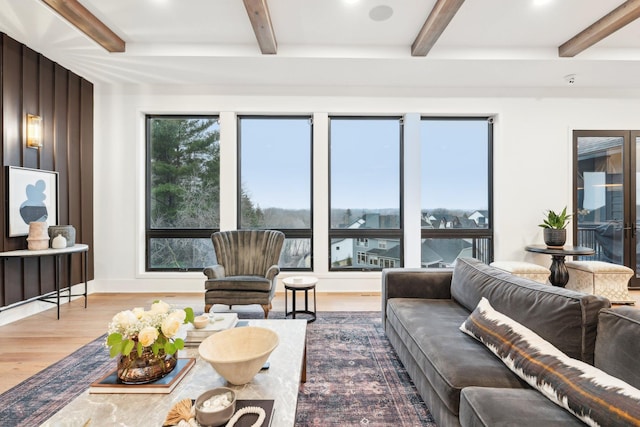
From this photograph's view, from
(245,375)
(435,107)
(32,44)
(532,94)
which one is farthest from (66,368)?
(532,94)

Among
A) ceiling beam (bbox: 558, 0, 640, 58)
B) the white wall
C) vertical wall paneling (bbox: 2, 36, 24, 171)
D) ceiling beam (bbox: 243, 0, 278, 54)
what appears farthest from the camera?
the white wall

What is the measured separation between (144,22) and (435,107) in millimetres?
3728

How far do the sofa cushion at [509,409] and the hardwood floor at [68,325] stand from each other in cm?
248

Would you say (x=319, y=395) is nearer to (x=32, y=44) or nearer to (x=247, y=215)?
(x=247, y=215)

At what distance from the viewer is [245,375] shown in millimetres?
1402

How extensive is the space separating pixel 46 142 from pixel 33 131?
0.29m

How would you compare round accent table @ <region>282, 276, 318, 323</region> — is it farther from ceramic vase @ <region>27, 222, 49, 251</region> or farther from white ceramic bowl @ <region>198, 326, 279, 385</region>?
ceramic vase @ <region>27, 222, 49, 251</region>

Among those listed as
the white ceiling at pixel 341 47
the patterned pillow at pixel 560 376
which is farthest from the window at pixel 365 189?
the patterned pillow at pixel 560 376

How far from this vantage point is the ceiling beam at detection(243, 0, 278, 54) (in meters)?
2.73

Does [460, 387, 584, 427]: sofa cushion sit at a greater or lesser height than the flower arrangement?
lesser

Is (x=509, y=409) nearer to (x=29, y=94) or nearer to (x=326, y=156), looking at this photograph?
(x=326, y=156)

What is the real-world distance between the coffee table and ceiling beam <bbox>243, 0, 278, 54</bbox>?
2.80 metres

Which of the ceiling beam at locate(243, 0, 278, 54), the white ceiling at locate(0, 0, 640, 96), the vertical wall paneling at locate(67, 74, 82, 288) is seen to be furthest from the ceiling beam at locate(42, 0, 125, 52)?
the ceiling beam at locate(243, 0, 278, 54)

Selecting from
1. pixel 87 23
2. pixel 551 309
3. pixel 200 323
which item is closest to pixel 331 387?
pixel 200 323
